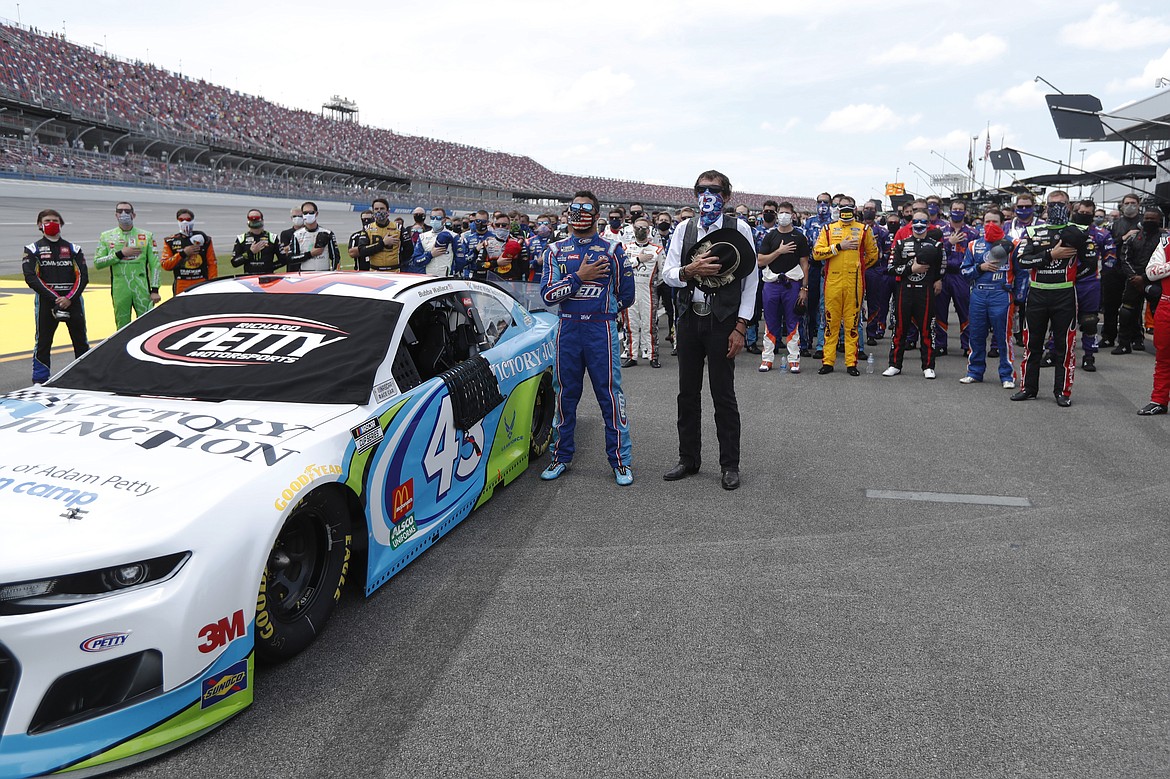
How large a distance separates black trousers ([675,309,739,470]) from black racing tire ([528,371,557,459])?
0.93m

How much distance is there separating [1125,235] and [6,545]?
13.4 metres

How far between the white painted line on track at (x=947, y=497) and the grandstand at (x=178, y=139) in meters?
35.4

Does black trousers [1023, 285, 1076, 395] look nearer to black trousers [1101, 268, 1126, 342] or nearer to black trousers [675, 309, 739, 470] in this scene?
black trousers [675, 309, 739, 470]

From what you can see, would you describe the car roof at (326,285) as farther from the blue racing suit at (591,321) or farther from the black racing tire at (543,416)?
the black racing tire at (543,416)

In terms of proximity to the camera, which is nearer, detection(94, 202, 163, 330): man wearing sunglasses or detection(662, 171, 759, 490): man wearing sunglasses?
detection(662, 171, 759, 490): man wearing sunglasses

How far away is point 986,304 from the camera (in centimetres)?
878

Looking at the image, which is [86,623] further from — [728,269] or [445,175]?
[445,175]

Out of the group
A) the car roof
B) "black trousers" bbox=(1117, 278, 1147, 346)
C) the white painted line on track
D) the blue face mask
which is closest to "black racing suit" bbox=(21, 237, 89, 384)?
the car roof

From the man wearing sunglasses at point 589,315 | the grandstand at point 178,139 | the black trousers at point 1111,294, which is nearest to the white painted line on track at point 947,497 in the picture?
the man wearing sunglasses at point 589,315

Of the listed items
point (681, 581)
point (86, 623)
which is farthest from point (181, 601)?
point (681, 581)

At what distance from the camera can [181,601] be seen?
7.84ft

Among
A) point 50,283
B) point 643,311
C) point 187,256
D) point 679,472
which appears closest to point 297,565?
point 679,472

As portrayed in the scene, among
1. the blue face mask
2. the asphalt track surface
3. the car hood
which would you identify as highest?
the blue face mask

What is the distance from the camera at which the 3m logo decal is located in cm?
247
